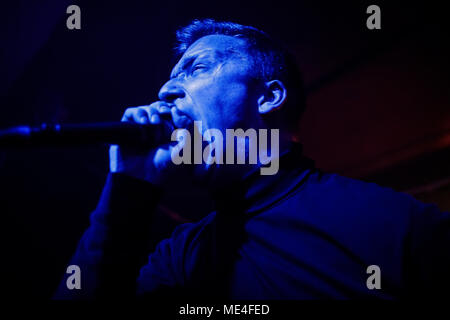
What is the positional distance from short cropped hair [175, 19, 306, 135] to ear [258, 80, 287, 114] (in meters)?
0.03

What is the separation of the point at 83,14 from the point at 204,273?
4.47 feet

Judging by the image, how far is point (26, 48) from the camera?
6.21 feet

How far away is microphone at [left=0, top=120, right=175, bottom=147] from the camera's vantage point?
82cm

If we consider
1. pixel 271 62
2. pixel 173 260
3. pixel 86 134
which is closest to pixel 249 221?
pixel 173 260

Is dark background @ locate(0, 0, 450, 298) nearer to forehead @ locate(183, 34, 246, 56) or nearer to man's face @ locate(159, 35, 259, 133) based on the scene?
forehead @ locate(183, 34, 246, 56)

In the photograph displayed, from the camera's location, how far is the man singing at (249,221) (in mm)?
891


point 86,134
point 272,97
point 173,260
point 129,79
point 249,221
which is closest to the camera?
point 86,134

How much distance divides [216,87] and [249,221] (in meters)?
0.49

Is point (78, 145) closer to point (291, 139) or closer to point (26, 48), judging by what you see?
point (291, 139)

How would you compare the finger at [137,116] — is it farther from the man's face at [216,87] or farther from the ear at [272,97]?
the ear at [272,97]

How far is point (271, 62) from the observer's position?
4.67ft

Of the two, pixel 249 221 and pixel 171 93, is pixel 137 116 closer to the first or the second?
pixel 171 93

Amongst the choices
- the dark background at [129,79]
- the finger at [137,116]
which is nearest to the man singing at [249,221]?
the finger at [137,116]
